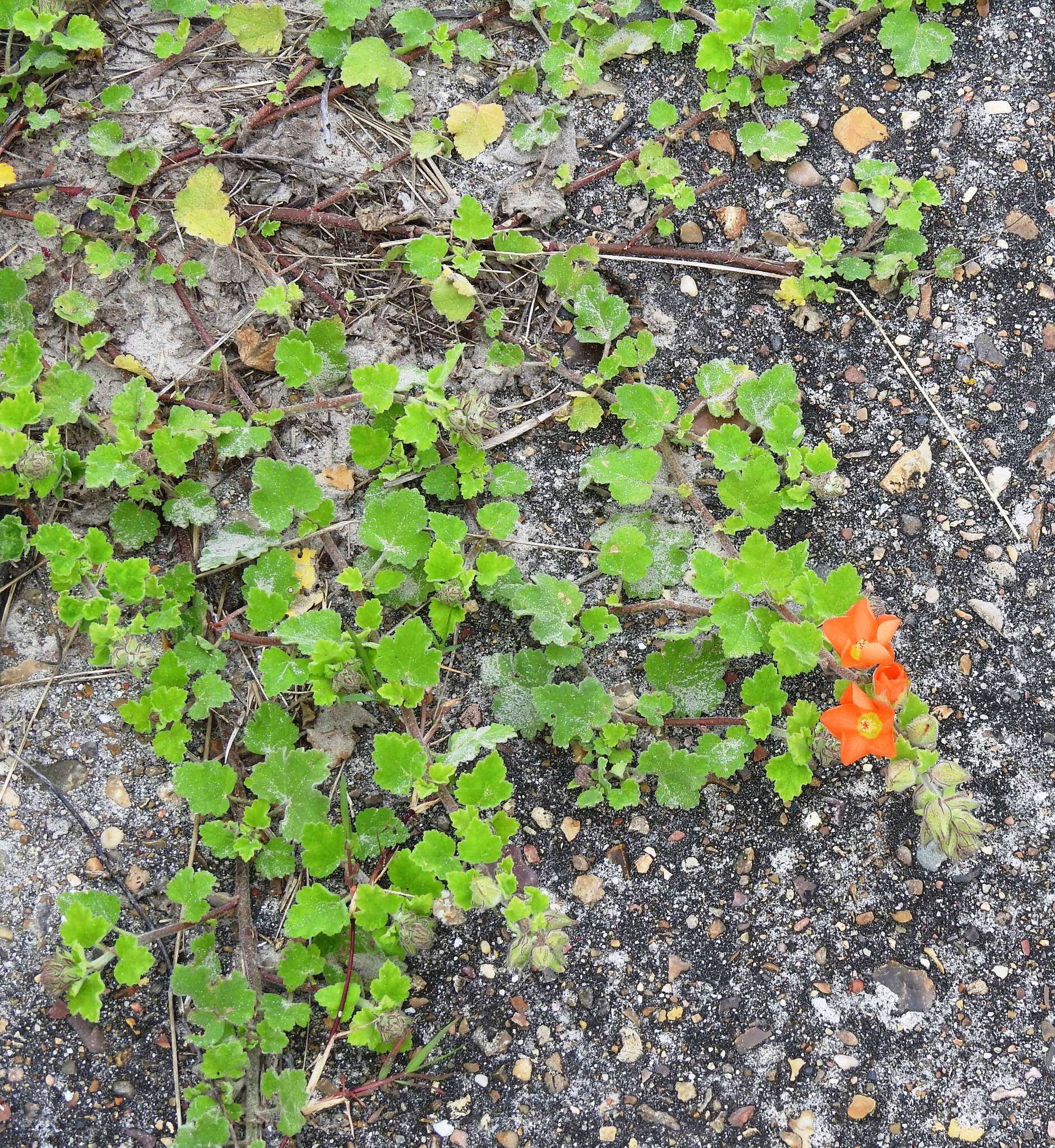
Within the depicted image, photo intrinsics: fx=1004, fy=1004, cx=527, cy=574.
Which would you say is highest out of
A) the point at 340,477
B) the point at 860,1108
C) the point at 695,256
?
the point at 695,256

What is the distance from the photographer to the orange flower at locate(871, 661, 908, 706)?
7.47 ft

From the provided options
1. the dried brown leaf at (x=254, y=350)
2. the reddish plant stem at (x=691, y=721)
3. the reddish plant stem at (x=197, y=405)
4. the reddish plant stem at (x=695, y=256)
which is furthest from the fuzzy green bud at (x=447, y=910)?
the reddish plant stem at (x=695, y=256)

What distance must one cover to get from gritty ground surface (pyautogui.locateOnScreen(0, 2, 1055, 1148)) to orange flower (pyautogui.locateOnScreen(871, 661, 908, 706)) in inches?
17.2

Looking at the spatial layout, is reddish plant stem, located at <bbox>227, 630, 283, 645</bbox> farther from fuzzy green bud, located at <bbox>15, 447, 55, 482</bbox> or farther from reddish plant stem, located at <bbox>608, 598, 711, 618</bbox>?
reddish plant stem, located at <bbox>608, 598, 711, 618</bbox>

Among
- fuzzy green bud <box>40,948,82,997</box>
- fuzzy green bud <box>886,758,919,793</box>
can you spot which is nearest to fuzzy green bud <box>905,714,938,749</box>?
fuzzy green bud <box>886,758,919,793</box>

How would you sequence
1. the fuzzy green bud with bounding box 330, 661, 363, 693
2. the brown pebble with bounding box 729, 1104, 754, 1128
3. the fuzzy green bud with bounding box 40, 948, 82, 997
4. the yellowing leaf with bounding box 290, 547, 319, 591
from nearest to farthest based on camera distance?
1. the fuzzy green bud with bounding box 40, 948, 82, 997
2. the brown pebble with bounding box 729, 1104, 754, 1128
3. the fuzzy green bud with bounding box 330, 661, 363, 693
4. the yellowing leaf with bounding box 290, 547, 319, 591

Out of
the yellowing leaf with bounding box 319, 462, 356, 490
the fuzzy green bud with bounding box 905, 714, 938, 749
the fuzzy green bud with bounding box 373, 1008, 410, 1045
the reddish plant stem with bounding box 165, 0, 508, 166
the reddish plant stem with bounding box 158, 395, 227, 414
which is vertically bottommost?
the fuzzy green bud with bounding box 373, 1008, 410, 1045

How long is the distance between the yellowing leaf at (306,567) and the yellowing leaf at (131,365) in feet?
2.23

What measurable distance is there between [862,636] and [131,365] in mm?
2137

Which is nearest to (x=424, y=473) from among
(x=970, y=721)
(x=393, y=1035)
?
(x=393, y=1035)

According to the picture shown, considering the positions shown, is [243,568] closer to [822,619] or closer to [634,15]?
[822,619]

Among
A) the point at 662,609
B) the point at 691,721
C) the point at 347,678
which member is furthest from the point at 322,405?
the point at 691,721

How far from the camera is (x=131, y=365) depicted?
2896 mm

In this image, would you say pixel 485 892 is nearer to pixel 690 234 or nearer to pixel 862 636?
pixel 862 636
